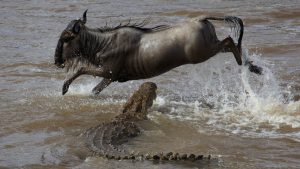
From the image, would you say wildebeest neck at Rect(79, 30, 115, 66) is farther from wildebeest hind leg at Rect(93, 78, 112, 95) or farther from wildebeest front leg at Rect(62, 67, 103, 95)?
wildebeest hind leg at Rect(93, 78, 112, 95)

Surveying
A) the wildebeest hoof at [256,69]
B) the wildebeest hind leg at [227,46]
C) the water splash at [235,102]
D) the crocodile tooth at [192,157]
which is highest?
the wildebeest hind leg at [227,46]

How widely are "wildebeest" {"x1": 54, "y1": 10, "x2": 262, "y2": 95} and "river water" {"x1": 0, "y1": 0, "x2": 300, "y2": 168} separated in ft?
1.77

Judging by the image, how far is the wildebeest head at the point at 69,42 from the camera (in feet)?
28.9

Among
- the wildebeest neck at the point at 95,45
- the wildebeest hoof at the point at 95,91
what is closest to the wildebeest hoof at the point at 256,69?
the wildebeest neck at the point at 95,45

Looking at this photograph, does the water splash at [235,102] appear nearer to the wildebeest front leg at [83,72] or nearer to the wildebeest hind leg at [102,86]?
the wildebeest hind leg at [102,86]

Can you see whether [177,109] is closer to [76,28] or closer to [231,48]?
[231,48]

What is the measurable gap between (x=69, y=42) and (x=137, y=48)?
3.10ft

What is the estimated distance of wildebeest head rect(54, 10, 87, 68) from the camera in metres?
8.82

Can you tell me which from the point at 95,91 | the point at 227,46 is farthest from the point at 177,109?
the point at 95,91

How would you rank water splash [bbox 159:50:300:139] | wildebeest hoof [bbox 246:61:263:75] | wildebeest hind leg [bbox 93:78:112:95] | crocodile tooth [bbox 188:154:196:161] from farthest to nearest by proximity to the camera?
wildebeest hind leg [bbox 93:78:112:95], wildebeest hoof [bbox 246:61:263:75], water splash [bbox 159:50:300:139], crocodile tooth [bbox 188:154:196:161]

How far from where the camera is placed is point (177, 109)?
8859 mm

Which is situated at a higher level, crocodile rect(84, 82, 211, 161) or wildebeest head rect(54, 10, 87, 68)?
→ wildebeest head rect(54, 10, 87, 68)

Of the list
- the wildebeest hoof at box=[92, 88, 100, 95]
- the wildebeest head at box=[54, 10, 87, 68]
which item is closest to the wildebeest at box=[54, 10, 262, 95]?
the wildebeest head at box=[54, 10, 87, 68]

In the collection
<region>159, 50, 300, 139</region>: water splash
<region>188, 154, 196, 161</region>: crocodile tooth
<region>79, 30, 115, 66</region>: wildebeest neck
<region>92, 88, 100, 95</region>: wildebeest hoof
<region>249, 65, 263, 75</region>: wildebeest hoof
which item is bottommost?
<region>92, 88, 100, 95</region>: wildebeest hoof
